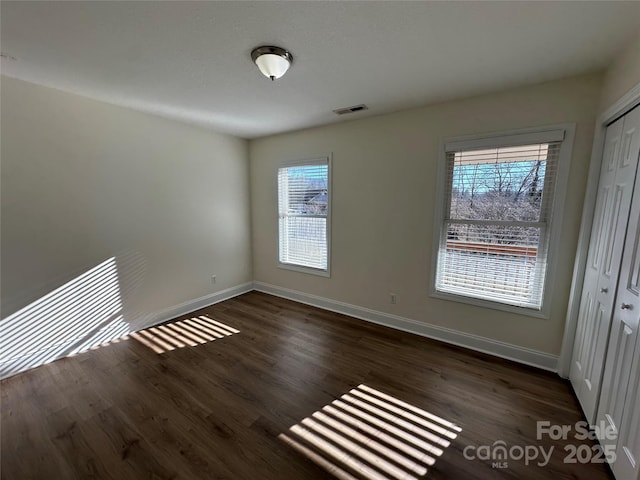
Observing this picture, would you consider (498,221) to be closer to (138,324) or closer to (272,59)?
(272,59)

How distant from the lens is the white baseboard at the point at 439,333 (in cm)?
240

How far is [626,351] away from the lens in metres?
1.42

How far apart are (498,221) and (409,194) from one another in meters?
0.89

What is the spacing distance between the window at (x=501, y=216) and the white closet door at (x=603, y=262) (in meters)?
0.30

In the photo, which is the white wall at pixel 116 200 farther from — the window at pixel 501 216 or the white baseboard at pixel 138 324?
the window at pixel 501 216

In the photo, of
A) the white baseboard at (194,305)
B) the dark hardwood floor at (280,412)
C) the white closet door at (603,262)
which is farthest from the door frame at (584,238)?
the white baseboard at (194,305)

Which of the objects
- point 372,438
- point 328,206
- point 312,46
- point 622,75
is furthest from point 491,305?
point 312,46

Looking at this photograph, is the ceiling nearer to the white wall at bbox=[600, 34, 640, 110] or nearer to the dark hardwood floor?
the white wall at bbox=[600, 34, 640, 110]

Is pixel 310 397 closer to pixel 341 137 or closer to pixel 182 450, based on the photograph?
pixel 182 450

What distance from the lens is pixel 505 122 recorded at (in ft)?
7.70

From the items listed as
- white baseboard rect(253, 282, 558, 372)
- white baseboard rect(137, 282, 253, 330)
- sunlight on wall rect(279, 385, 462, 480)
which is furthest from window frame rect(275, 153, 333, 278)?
sunlight on wall rect(279, 385, 462, 480)

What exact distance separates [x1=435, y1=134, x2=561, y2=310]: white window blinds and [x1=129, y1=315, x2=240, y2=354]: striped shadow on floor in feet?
8.64

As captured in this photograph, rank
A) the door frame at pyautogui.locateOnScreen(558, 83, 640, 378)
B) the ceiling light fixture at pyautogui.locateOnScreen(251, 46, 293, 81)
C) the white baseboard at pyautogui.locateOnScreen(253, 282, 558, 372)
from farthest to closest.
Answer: the white baseboard at pyautogui.locateOnScreen(253, 282, 558, 372), the door frame at pyautogui.locateOnScreen(558, 83, 640, 378), the ceiling light fixture at pyautogui.locateOnScreen(251, 46, 293, 81)

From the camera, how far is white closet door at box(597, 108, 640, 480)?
4.32 feet
